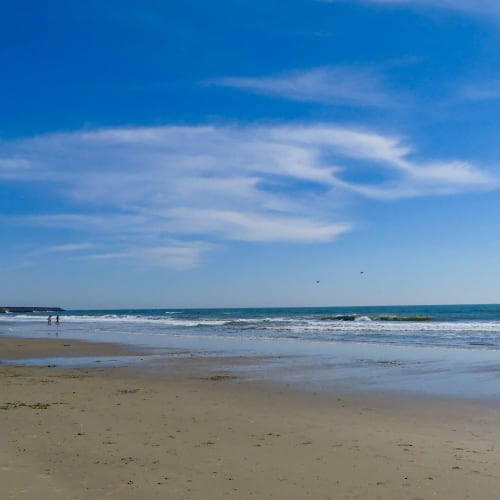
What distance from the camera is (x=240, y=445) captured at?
7723 millimetres

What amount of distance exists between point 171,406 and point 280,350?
567 inches

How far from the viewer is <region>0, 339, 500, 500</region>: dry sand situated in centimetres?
594

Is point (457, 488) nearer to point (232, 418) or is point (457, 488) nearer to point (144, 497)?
point (144, 497)

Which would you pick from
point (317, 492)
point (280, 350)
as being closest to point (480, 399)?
point (317, 492)

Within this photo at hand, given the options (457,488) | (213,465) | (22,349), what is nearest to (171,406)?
(213,465)

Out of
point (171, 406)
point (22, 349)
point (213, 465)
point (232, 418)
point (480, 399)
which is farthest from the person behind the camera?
point (22, 349)

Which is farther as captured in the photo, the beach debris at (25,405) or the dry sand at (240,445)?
the beach debris at (25,405)

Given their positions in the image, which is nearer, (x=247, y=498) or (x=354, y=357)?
(x=247, y=498)

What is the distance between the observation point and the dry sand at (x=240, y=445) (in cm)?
594

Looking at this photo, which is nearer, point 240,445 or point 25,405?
point 240,445

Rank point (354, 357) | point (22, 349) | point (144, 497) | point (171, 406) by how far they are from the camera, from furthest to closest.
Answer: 1. point (22, 349)
2. point (354, 357)
3. point (171, 406)
4. point (144, 497)

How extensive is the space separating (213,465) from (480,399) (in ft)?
24.5

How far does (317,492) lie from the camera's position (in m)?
5.79

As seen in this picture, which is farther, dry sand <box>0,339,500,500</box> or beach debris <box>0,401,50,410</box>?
beach debris <box>0,401,50,410</box>
